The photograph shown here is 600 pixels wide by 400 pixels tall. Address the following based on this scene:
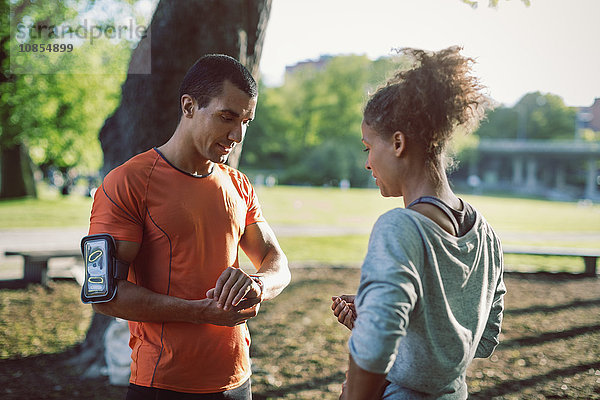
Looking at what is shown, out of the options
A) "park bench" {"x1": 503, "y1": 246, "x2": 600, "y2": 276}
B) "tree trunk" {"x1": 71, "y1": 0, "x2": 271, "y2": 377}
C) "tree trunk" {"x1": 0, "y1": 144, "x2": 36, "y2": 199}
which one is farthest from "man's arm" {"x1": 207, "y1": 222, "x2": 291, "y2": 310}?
"tree trunk" {"x1": 0, "y1": 144, "x2": 36, "y2": 199}

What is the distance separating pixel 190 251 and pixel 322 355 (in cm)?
405

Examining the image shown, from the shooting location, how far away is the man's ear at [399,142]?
1.67 metres

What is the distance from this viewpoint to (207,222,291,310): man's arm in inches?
78.1

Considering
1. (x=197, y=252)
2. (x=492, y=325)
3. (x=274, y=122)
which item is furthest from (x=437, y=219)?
(x=274, y=122)

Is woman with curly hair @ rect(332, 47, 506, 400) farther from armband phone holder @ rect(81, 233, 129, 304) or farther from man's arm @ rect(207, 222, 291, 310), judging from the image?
armband phone holder @ rect(81, 233, 129, 304)

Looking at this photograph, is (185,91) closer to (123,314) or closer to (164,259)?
(164,259)

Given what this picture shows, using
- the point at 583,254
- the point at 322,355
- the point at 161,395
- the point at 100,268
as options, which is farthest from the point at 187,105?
the point at 583,254

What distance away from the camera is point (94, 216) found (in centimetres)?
205

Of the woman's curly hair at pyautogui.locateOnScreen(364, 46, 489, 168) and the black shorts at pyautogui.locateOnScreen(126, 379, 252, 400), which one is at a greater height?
the woman's curly hair at pyautogui.locateOnScreen(364, 46, 489, 168)

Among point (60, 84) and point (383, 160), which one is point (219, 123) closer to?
point (383, 160)

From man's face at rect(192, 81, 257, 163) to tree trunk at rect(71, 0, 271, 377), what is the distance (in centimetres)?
243

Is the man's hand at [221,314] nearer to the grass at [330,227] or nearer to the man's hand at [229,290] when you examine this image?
the man's hand at [229,290]

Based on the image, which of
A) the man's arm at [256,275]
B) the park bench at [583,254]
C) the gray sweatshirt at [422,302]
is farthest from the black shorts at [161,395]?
the park bench at [583,254]

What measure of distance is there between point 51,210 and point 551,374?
68.9 ft
